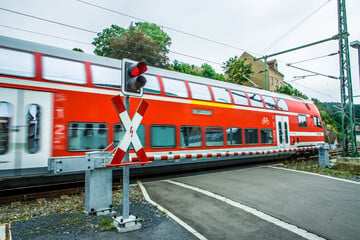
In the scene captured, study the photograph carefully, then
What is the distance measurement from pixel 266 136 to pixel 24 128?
10596 millimetres

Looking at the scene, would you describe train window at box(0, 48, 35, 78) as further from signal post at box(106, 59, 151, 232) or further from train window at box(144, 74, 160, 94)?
signal post at box(106, 59, 151, 232)

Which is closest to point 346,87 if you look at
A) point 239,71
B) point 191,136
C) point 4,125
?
point 191,136

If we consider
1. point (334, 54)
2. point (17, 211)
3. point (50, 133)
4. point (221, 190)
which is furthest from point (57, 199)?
point (334, 54)

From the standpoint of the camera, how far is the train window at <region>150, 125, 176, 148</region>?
→ 28.1 feet

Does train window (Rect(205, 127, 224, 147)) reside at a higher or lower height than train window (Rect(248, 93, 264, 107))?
lower

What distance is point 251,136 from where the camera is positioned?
1216 cm

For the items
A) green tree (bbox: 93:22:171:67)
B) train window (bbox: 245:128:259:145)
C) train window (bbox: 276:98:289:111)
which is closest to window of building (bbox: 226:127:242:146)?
train window (bbox: 245:128:259:145)

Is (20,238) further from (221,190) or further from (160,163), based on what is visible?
(160,163)

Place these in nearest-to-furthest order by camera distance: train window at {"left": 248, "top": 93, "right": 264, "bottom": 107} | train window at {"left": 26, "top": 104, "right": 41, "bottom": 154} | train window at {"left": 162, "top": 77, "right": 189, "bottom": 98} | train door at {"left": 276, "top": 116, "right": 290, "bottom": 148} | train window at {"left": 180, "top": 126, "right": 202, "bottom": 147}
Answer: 1. train window at {"left": 26, "top": 104, "right": 41, "bottom": 154}
2. train window at {"left": 162, "top": 77, "right": 189, "bottom": 98}
3. train window at {"left": 180, "top": 126, "right": 202, "bottom": 147}
4. train window at {"left": 248, "top": 93, "right": 264, "bottom": 107}
5. train door at {"left": 276, "top": 116, "right": 290, "bottom": 148}

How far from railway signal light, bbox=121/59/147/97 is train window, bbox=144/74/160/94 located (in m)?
4.31

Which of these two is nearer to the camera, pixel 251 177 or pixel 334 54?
pixel 251 177

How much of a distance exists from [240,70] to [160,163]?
25369 mm

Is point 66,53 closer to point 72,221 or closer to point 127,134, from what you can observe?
point 127,134

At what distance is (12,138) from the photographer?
6133mm
